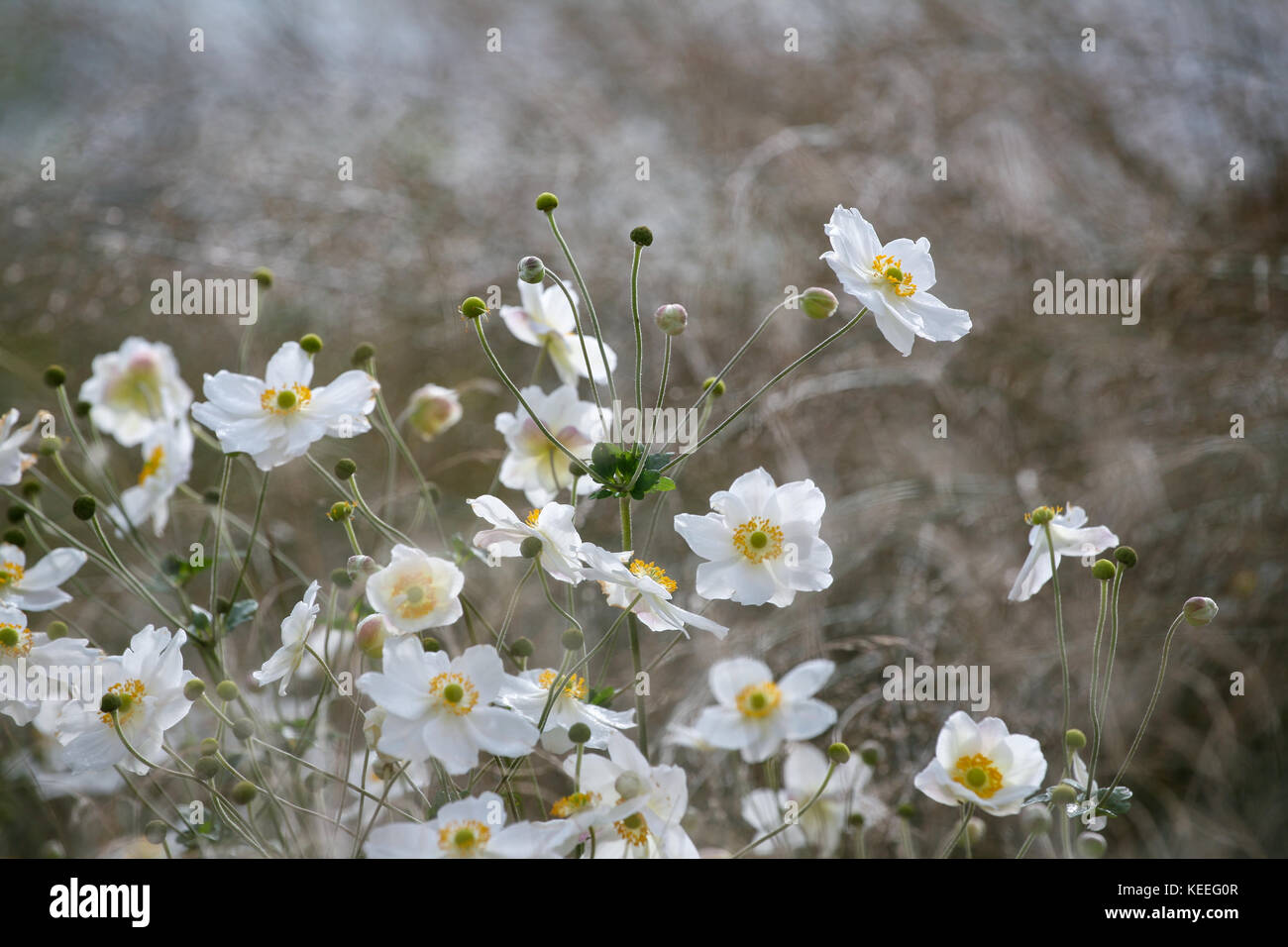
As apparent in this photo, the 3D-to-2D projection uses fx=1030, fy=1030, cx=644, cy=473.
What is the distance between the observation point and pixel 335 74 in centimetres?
161

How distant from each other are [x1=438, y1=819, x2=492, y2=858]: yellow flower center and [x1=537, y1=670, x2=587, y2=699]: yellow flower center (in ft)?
0.33

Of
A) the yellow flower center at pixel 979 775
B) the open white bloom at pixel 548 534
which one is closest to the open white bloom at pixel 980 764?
the yellow flower center at pixel 979 775

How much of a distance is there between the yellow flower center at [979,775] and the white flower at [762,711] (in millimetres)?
85

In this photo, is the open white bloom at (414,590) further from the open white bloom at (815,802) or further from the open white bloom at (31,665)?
the open white bloom at (815,802)

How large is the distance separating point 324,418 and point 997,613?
851 mm

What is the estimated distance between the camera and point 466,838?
1.52ft

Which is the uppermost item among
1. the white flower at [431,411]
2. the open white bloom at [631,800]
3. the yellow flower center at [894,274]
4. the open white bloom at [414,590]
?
the yellow flower center at [894,274]

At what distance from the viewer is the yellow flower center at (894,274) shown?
600 millimetres

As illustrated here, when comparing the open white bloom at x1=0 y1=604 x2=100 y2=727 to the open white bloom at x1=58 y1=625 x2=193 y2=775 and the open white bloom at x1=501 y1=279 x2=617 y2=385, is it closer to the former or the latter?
the open white bloom at x1=58 y1=625 x2=193 y2=775

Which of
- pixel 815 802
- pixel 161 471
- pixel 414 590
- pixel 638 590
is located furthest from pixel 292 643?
pixel 815 802

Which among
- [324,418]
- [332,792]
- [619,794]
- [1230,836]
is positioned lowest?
[1230,836]

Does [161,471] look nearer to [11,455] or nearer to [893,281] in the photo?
[11,455]
